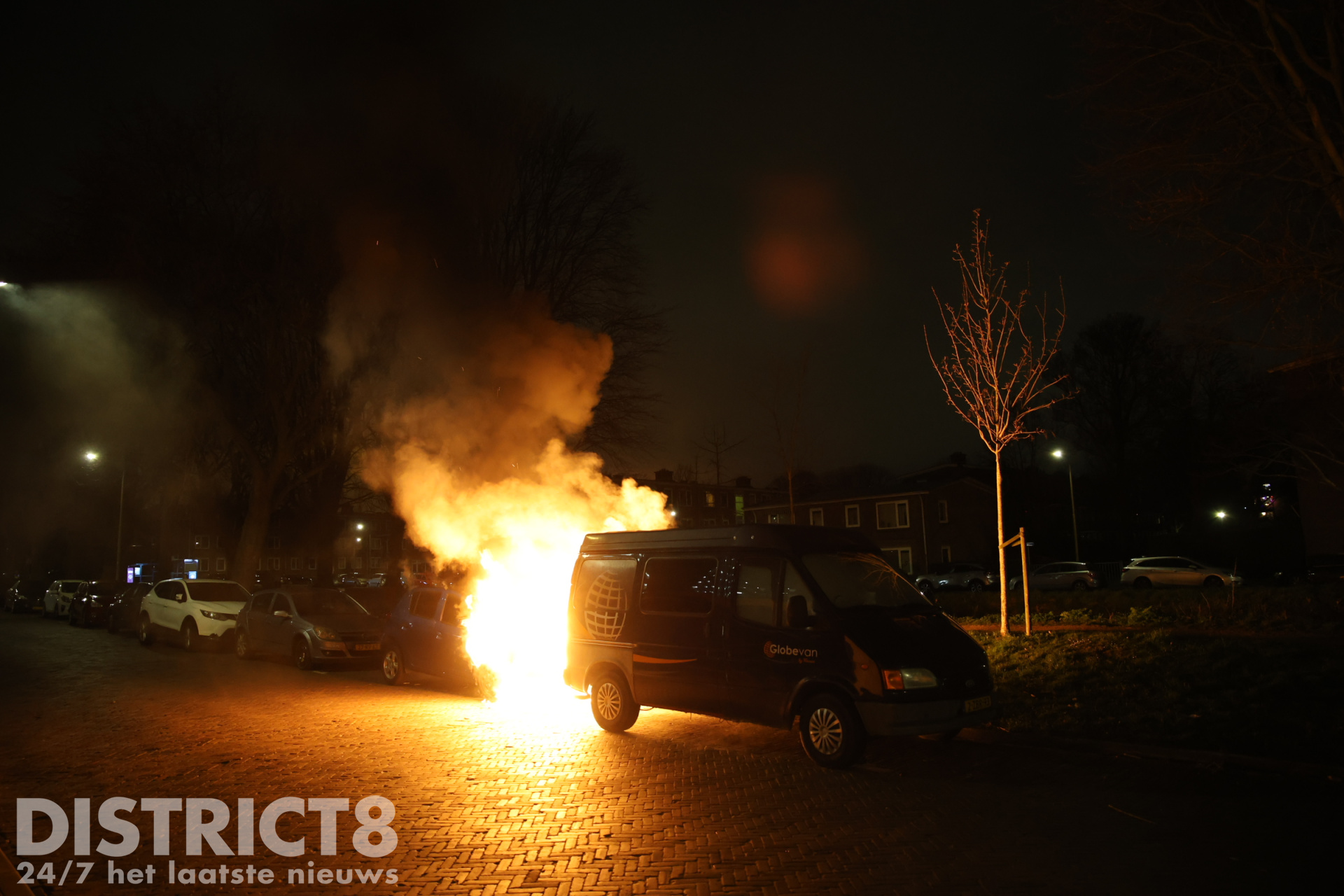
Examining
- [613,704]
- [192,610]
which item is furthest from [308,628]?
[613,704]

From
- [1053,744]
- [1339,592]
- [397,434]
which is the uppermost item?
[397,434]

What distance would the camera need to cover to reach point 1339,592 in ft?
42.1

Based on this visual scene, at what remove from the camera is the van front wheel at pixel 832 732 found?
7352 millimetres

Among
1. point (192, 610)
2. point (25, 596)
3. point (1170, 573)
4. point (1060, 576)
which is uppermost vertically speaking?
point (192, 610)

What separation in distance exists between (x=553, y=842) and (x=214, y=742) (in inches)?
213

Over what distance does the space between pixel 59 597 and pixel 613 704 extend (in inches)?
1169

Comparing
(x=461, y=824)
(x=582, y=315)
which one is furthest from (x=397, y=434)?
(x=461, y=824)

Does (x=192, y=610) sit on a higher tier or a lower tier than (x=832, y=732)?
higher

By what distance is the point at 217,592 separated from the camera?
65.3ft

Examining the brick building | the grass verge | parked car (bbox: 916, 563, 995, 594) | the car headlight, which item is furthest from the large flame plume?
the brick building

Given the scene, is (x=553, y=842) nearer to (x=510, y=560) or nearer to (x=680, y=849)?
(x=680, y=849)

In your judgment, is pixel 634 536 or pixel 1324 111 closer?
pixel 634 536

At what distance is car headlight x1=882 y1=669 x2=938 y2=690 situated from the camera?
723cm

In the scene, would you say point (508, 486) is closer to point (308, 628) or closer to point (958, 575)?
point (308, 628)
